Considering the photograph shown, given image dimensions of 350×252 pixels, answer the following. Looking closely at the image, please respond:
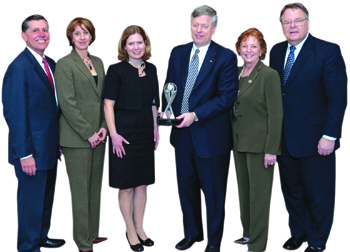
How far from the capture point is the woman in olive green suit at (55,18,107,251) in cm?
561

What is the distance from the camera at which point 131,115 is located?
18.7ft

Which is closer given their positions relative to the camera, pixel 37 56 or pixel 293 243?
pixel 37 56

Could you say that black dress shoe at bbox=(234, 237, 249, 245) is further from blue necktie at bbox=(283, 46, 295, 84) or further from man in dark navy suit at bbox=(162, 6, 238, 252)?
blue necktie at bbox=(283, 46, 295, 84)

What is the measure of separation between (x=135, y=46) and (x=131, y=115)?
2.22 feet

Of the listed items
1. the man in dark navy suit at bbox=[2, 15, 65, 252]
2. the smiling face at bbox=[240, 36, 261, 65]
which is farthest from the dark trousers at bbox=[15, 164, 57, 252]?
the smiling face at bbox=[240, 36, 261, 65]

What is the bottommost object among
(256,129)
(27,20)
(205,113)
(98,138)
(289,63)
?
(98,138)

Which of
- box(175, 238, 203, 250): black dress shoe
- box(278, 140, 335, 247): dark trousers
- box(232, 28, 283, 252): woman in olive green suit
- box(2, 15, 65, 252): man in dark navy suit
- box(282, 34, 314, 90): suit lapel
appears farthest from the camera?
box(175, 238, 203, 250): black dress shoe

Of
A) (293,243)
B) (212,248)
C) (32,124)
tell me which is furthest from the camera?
(293,243)

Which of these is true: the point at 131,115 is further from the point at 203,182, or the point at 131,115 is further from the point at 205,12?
the point at 205,12

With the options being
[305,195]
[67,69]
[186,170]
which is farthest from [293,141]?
[67,69]

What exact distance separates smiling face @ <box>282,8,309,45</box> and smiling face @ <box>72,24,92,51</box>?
78.2 inches

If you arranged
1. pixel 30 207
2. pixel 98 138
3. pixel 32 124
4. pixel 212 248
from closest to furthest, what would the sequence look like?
pixel 32 124 < pixel 30 207 < pixel 98 138 < pixel 212 248

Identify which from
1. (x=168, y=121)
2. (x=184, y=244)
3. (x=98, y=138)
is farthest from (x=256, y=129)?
(x=98, y=138)

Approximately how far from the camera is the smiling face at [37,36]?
5.62 meters
